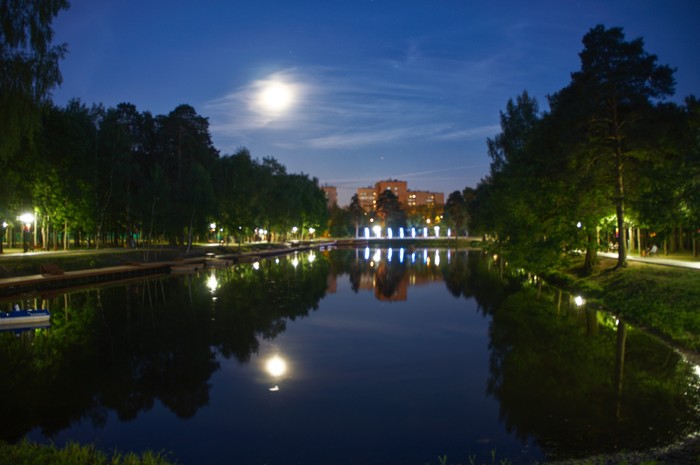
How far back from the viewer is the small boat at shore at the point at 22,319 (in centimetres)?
2139

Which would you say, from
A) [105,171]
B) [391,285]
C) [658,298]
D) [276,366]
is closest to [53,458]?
[276,366]

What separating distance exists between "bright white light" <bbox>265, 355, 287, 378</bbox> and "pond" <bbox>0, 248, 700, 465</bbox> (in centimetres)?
10

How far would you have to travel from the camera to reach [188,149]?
256 ft

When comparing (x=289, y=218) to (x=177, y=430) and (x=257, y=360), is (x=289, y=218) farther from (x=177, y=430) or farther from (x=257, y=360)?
(x=177, y=430)

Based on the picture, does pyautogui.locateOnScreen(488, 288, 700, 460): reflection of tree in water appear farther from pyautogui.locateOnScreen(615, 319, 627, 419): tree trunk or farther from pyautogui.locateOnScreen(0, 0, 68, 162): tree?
pyautogui.locateOnScreen(0, 0, 68, 162): tree

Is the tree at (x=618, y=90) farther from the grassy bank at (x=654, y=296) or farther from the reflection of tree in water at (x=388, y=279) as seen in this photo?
the reflection of tree in water at (x=388, y=279)

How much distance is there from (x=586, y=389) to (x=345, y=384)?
5.92 m

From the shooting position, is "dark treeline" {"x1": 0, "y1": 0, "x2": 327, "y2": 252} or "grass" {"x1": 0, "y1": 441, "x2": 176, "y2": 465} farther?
"dark treeline" {"x1": 0, "y1": 0, "x2": 327, "y2": 252}

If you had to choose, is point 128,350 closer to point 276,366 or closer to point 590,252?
point 276,366

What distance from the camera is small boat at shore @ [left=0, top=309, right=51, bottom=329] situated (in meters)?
21.4

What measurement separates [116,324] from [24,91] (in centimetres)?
973

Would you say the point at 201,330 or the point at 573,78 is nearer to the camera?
the point at 201,330

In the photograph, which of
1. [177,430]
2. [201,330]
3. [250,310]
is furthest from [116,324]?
[177,430]

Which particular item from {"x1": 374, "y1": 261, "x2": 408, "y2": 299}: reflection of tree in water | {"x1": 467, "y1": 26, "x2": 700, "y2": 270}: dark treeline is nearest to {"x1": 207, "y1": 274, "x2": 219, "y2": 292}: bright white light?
{"x1": 374, "y1": 261, "x2": 408, "y2": 299}: reflection of tree in water
